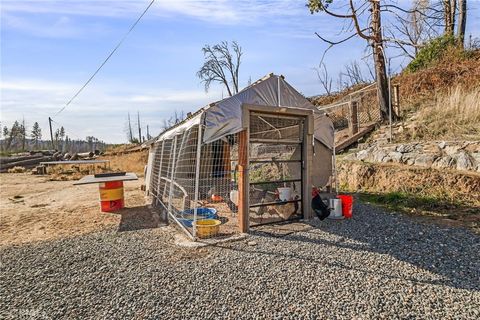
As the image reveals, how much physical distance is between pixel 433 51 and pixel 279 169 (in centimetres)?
1054

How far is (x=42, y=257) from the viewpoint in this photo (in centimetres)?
396

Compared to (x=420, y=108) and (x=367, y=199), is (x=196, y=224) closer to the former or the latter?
(x=367, y=199)

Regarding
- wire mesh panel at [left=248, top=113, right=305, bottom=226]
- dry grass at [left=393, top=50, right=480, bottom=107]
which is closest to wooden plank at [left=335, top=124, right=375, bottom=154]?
dry grass at [left=393, top=50, right=480, bottom=107]

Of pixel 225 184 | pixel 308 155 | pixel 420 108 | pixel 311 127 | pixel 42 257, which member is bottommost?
pixel 42 257

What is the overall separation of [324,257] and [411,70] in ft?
39.6

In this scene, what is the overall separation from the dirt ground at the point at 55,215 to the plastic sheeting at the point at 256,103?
2.82 m

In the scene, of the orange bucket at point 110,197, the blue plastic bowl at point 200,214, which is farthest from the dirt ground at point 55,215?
the blue plastic bowl at point 200,214

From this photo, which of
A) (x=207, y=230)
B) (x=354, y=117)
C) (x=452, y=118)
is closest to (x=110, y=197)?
(x=207, y=230)

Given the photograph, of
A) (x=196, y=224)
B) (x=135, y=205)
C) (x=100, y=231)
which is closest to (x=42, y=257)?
(x=100, y=231)

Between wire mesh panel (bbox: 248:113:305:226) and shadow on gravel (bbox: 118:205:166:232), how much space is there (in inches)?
80.8

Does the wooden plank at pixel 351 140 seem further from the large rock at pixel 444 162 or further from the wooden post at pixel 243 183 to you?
the wooden post at pixel 243 183

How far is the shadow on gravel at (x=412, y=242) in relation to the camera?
120 inches

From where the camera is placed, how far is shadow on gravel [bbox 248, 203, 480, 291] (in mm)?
3053

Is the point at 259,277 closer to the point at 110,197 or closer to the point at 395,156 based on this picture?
the point at 110,197
